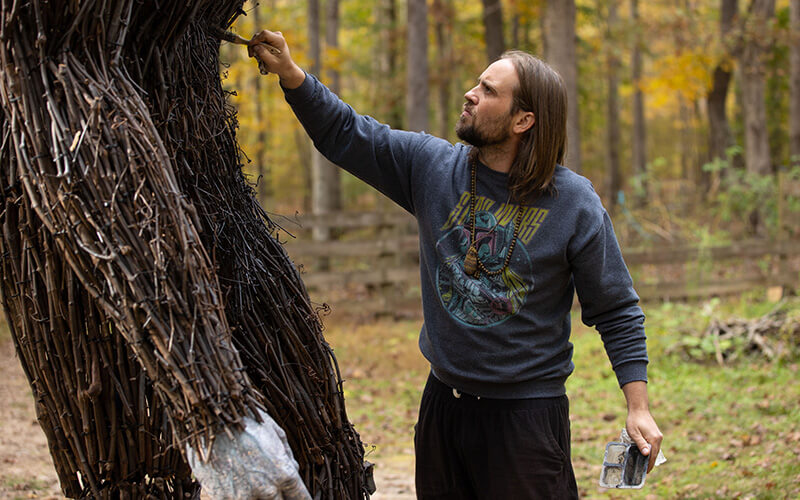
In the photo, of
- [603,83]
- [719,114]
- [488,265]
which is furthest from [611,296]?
[603,83]

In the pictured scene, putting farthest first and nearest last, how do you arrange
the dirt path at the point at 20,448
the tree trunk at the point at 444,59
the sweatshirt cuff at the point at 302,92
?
the tree trunk at the point at 444,59 → the dirt path at the point at 20,448 → the sweatshirt cuff at the point at 302,92

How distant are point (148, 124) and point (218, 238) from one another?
0.44 m

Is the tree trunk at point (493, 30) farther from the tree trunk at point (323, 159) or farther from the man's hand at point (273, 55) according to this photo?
the man's hand at point (273, 55)

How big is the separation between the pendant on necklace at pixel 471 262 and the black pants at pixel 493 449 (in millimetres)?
429

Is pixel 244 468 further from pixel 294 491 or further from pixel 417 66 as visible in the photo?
pixel 417 66

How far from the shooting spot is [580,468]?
191 inches

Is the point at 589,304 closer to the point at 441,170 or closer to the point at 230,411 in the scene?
the point at 441,170

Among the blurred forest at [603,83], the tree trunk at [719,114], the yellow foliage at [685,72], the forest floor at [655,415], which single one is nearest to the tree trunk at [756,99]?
the blurred forest at [603,83]

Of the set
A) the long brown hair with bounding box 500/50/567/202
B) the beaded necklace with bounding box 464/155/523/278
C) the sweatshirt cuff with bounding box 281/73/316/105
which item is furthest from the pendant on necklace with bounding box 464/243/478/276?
the sweatshirt cuff with bounding box 281/73/316/105

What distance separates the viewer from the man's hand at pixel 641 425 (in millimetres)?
2453

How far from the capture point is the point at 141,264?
1.74 metres

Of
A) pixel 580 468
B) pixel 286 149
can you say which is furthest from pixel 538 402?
pixel 286 149

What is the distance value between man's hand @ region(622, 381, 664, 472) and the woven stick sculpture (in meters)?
0.90

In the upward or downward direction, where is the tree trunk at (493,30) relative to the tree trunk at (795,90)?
upward
